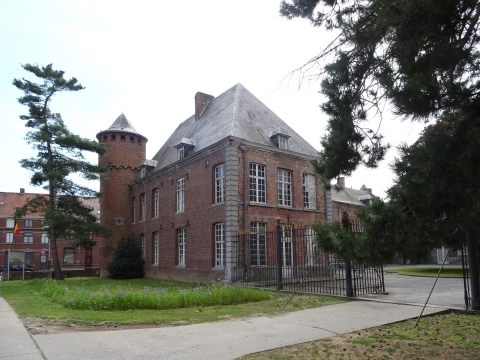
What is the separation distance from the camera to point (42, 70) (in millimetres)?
22547

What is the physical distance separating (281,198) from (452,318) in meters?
12.4

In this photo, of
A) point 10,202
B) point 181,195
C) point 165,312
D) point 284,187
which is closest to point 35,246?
point 10,202

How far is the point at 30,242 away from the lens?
5116cm

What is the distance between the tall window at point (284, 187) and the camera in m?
20.0

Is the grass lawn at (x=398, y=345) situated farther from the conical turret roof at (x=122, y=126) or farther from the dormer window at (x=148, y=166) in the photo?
the conical turret roof at (x=122, y=126)

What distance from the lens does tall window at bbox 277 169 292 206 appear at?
786 inches

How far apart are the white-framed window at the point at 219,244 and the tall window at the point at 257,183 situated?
2056 mm

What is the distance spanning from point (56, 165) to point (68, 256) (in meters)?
31.5

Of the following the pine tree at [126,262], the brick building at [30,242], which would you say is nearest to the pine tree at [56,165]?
the pine tree at [126,262]

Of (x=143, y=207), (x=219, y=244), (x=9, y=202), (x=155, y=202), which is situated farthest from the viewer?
(x=9, y=202)

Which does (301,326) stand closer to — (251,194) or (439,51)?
(439,51)

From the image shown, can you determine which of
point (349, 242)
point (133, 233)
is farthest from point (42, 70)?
point (349, 242)

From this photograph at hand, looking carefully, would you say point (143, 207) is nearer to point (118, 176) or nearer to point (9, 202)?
point (118, 176)

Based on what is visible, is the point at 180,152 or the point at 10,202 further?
the point at 10,202
